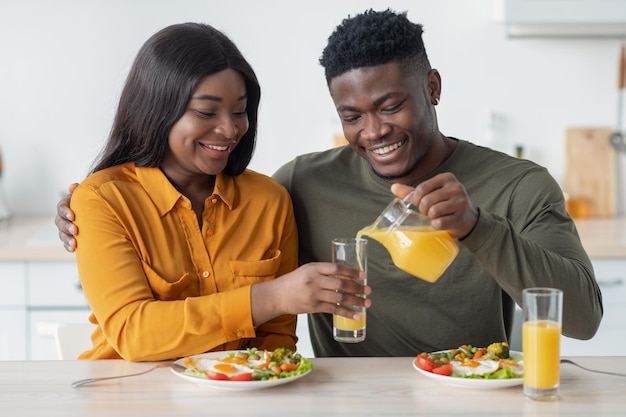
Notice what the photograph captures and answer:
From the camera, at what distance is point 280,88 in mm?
3570

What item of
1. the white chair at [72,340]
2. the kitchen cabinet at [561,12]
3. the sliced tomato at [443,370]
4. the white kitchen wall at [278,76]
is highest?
the kitchen cabinet at [561,12]

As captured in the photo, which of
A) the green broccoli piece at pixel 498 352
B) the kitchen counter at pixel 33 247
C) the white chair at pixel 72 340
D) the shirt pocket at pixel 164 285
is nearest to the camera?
the green broccoli piece at pixel 498 352

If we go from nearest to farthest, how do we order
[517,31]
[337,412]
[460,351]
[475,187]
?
[337,412], [460,351], [475,187], [517,31]

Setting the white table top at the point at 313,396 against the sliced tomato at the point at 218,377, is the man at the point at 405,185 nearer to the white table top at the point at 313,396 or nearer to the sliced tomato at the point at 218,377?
the white table top at the point at 313,396

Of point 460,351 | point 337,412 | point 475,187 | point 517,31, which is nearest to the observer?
point 337,412

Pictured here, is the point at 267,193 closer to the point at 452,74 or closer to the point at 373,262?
the point at 373,262

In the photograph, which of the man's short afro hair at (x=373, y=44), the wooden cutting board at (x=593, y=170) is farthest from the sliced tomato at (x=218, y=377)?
the wooden cutting board at (x=593, y=170)

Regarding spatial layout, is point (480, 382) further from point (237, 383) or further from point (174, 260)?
point (174, 260)

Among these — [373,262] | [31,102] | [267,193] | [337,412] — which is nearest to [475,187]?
[373,262]

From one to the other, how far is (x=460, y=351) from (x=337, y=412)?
333mm

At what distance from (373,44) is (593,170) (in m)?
1.93

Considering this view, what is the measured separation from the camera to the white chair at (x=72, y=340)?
2141 millimetres

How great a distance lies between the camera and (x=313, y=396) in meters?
1.56

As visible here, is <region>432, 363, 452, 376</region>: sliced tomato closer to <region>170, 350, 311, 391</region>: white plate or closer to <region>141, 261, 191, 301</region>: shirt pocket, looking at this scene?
<region>170, 350, 311, 391</region>: white plate
